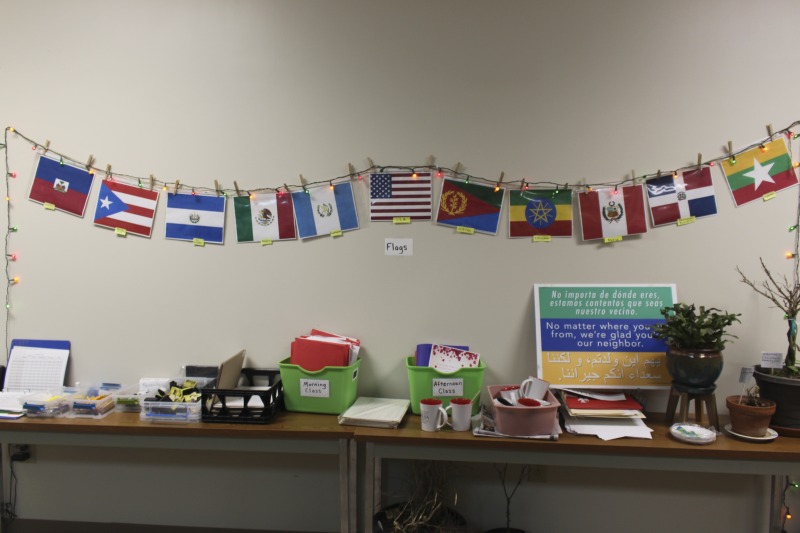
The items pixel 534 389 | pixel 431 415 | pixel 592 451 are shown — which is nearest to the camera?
pixel 592 451

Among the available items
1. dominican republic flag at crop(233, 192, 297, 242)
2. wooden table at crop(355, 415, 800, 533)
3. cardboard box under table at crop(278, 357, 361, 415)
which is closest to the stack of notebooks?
wooden table at crop(355, 415, 800, 533)

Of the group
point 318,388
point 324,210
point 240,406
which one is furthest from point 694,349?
point 240,406

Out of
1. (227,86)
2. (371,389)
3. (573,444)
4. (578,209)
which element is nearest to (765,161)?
(578,209)

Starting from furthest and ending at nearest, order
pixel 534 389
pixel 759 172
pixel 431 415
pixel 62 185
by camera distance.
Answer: pixel 62 185
pixel 759 172
pixel 534 389
pixel 431 415

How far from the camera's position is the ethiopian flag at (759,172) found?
1987 millimetres

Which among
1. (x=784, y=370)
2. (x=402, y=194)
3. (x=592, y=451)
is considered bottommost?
(x=592, y=451)

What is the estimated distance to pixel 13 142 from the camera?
222 centimetres

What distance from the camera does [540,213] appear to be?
2.06 m

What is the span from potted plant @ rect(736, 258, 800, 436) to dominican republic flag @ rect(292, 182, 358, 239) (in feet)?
5.97

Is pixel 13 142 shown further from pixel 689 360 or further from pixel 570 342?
pixel 689 360

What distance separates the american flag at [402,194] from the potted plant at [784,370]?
4.82 feet

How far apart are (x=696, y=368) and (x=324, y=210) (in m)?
1.71

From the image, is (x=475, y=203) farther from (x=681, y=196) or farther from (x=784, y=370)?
(x=784, y=370)

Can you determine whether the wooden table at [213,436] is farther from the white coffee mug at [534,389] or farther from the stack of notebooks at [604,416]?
the stack of notebooks at [604,416]
